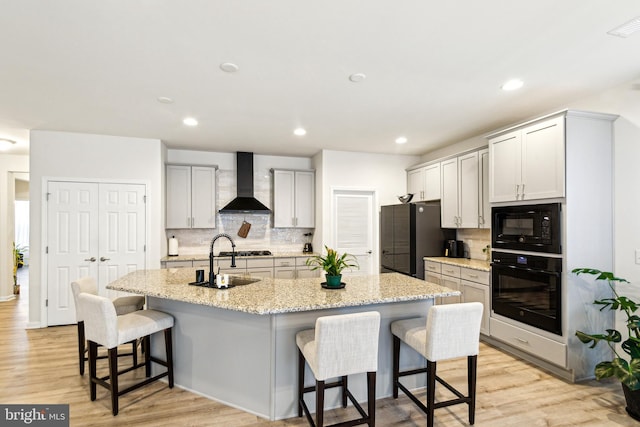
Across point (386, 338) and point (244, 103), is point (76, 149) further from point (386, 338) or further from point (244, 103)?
point (386, 338)

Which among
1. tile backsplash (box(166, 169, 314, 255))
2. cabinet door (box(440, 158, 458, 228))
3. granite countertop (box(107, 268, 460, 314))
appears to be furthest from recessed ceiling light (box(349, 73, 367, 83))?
tile backsplash (box(166, 169, 314, 255))

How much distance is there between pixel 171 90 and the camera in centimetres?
295

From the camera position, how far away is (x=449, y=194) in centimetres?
467

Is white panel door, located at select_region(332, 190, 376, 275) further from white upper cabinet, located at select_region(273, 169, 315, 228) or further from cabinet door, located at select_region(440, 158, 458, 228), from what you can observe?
cabinet door, located at select_region(440, 158, 458, 228)

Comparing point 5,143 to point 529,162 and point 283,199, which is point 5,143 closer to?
point 283,199

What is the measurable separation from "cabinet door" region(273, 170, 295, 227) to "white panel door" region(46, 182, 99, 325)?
2.55 meters

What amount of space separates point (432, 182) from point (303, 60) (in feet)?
11.0

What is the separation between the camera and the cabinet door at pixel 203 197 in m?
5.14

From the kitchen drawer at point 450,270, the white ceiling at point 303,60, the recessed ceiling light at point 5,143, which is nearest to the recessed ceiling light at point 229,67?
the white ceiling at point 303,60

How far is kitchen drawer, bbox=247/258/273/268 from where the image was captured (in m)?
4.93

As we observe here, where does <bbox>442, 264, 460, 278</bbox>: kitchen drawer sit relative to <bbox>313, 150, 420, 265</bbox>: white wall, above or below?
below

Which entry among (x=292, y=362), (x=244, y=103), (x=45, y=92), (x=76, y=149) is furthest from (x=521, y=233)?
(x=76, y=149)

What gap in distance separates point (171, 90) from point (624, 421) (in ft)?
14.5

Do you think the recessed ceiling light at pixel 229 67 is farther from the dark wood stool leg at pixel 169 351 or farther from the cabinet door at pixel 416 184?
the cabinet door at pixel 416 184
